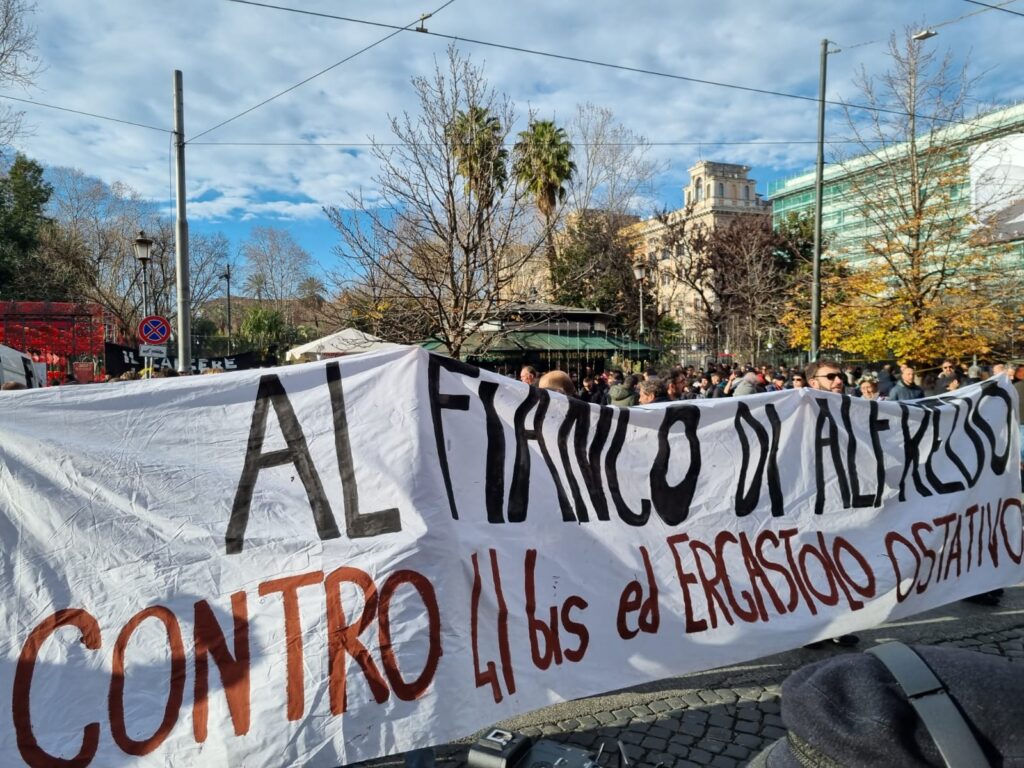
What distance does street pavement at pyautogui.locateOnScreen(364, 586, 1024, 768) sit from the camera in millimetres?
3240

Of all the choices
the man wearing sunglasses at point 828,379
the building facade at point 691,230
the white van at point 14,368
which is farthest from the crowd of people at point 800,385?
the building facade at point 691,230

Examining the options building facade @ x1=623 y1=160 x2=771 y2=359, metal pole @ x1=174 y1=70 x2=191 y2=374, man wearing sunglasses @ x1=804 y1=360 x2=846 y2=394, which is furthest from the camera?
building facade @ x1=623 y1=160 x2=771 y2=359

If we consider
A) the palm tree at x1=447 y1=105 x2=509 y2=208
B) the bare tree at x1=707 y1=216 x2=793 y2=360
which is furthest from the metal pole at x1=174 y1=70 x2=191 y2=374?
the bare tree at x1=707 y1=216 x2=793 y2=360

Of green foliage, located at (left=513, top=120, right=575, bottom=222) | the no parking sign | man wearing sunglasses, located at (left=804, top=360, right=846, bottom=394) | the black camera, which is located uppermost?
green foliage, located at (left=513, top=120, right=575, bottom=222)

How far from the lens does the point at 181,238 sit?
1223 centimetres

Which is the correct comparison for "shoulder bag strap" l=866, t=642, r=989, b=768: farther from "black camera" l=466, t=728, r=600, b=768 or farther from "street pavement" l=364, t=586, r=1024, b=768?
"street pavement" l=364, t=586, r=1024, b=768

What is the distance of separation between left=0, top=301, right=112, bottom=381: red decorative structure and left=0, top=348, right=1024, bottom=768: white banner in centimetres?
2605

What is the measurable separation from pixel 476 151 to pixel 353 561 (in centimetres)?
1071

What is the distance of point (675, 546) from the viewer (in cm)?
341

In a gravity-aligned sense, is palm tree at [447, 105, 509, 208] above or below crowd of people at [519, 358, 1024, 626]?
above

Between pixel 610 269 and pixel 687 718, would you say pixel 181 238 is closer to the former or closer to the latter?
pixel 687 718

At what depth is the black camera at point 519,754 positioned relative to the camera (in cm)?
245

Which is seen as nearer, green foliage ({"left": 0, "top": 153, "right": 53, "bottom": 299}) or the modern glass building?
the modern glass building

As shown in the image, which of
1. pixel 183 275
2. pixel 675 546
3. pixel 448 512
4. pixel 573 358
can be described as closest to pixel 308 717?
pixel 448 512
